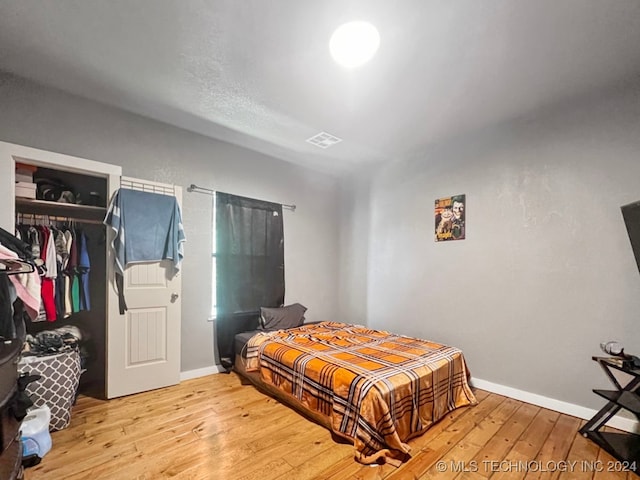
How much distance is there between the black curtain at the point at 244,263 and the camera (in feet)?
11.0

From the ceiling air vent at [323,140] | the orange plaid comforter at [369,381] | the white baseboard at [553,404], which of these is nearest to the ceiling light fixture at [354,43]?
the ceiling air vent at [323,140]

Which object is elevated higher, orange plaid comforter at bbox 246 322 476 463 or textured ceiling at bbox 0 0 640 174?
textured ceiling at bbox 0 0 640 174

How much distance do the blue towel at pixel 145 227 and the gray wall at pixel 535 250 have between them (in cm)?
261

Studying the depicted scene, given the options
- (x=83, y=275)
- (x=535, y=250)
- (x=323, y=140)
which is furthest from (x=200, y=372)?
(x=535, y=250)

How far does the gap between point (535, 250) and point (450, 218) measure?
0.85 metres

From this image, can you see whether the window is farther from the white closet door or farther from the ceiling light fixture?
the ceiling light fixture

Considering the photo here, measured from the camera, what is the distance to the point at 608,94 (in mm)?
2395

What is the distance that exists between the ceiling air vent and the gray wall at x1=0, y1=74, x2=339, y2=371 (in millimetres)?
732

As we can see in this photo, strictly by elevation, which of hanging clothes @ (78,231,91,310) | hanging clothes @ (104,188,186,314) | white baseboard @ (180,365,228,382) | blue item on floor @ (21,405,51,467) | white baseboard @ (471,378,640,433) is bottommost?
white baseboard @ (471,378,640,433)

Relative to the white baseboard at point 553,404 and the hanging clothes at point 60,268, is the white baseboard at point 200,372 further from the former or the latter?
the white baseboard at point 553,404

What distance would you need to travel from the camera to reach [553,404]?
2.54 meters

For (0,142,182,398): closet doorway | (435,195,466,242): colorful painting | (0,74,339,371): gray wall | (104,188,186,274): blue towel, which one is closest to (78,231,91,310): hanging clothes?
(0,142,182,398): closet doorway

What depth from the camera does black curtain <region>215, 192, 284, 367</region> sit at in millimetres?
3346

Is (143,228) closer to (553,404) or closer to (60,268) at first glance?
(60,268)
